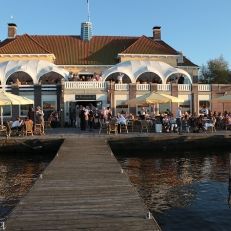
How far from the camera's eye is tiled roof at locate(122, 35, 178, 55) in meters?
45.8

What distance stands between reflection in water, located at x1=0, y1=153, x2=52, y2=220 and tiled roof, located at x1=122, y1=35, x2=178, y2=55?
23118 mm

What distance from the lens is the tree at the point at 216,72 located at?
7419cm

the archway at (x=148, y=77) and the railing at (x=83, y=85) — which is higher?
the archway at (x=148, y=77)

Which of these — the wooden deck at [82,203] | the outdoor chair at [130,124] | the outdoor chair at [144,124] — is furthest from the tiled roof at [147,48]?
the wooden deck at [82,203]

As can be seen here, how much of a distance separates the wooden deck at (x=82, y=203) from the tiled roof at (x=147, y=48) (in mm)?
30792

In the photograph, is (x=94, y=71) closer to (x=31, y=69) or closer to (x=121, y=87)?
(x=31, y=69)

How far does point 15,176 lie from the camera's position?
1909cm

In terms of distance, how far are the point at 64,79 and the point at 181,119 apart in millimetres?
13033

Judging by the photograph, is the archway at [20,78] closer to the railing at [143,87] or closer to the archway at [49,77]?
the archway at [49,77]

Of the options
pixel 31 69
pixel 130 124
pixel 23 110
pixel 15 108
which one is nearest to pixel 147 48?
pixel 31 69

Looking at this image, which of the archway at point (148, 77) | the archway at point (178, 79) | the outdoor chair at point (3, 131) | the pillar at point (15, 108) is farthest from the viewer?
the archway at point (148, 77)

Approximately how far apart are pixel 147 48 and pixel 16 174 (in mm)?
29408

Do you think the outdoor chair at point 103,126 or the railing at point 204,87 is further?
the railing at point 204,87

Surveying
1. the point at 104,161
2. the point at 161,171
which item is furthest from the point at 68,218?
the point at 161,171
